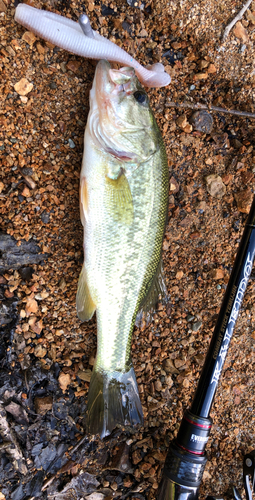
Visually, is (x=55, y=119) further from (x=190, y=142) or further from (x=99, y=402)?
(x=99, y=402)

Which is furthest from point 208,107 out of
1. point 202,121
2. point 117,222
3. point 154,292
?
point 154,292

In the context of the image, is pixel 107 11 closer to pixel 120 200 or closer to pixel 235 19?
pixel 235 19

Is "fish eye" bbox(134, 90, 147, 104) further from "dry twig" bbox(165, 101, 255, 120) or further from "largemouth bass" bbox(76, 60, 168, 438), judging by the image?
"dry twig" bbox(165, 101, 255, 120)

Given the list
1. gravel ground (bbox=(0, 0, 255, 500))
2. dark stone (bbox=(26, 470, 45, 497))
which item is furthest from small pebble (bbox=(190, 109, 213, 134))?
dark stone (bbox=(26, 470, 45, 497))

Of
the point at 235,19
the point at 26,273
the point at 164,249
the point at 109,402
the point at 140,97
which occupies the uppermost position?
the point at 235,19

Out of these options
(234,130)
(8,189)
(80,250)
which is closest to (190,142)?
(234,130)
